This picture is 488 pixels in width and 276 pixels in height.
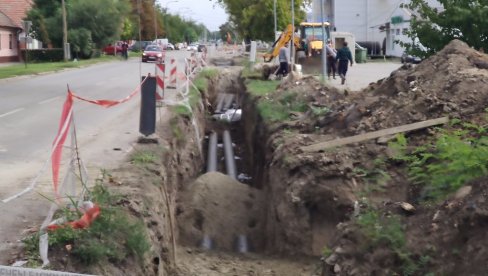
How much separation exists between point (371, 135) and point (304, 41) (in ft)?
96.8

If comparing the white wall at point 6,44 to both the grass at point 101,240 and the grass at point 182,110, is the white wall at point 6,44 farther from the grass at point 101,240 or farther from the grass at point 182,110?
the grass at point 101,240

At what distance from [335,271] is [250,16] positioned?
47379 mm

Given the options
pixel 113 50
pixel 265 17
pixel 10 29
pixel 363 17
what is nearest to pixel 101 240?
pixel 265 17

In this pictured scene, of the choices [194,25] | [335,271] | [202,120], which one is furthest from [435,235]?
[194,25]

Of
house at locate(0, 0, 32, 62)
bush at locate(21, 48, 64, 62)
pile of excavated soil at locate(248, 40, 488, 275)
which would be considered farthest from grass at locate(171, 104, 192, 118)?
bush at locate(21, 48, 64, 62)

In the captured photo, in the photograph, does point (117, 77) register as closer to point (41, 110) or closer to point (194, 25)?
point (41, 110)

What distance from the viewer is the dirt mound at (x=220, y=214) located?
473 inches

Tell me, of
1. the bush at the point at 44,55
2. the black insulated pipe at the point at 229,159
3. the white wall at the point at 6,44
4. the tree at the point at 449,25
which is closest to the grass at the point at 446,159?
the black insulated pipe at the point at 229,159

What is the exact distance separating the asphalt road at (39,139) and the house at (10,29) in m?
29.1

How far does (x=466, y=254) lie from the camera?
245 inches

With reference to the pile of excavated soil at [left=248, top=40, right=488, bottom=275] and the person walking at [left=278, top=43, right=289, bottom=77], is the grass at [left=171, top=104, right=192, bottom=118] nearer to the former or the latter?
the pile of excavated soil at [left=248, top=40, right=488, bottom=275]

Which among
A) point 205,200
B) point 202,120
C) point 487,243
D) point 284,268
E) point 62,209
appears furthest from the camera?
point 202,120

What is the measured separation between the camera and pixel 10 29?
5625cm

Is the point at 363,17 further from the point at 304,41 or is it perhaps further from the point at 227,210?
the point at 227,210
